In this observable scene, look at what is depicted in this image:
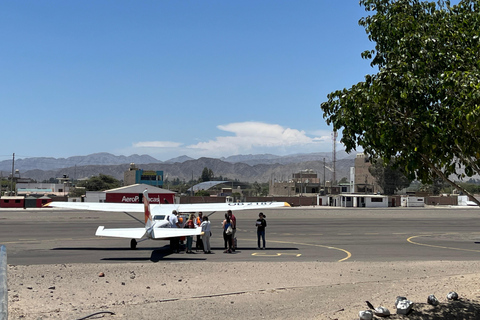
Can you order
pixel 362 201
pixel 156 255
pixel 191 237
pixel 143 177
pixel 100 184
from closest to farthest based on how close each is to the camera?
pixel 156 255 < pixel 191 237 < pixel 362 201 < pixel 143 177 < pixel 100 184

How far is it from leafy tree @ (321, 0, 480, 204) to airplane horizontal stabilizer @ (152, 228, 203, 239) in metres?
11.0

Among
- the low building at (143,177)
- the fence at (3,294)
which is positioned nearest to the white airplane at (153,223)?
the fence at (3,294)

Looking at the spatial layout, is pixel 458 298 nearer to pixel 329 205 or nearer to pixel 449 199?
pixel 329 205

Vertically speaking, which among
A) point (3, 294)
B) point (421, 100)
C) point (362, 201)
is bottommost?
point (362, 201)

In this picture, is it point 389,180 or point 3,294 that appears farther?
point 389,180

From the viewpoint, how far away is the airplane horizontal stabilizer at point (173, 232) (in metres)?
19.9

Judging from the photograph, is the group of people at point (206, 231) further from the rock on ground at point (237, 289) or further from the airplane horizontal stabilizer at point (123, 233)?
the rock on ground at point (237, 289)

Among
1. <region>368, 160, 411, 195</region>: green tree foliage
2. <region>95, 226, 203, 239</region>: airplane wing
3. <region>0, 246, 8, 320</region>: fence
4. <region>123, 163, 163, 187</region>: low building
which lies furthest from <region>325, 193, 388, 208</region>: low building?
<region>0, 246, 8, 320</region>: fence

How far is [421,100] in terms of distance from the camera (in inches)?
374

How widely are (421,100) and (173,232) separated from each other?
13.5m

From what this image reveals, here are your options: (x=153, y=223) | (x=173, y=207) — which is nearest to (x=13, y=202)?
(x=173, y=207)

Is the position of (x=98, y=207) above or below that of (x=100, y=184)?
below

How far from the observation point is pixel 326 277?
14.9 meters

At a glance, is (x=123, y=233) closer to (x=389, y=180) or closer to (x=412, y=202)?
(x=412, y=202)
